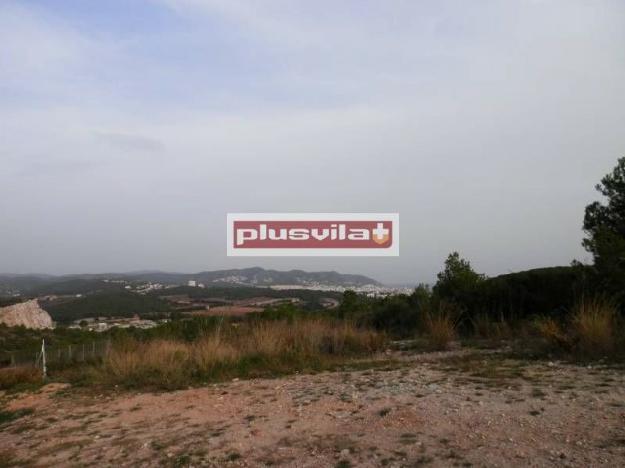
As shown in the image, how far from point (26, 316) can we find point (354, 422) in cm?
3773

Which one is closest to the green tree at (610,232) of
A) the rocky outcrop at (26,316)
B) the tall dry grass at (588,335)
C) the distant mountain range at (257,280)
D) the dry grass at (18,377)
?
the tall dry grass at (588,335)

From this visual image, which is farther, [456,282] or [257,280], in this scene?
[257,280]

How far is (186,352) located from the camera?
7242mm

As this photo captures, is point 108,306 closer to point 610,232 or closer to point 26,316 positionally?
point 26,316

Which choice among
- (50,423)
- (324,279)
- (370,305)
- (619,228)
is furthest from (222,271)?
(50,423)

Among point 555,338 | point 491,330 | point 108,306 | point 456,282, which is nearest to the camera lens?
point 555,338

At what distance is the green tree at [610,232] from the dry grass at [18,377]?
911cm

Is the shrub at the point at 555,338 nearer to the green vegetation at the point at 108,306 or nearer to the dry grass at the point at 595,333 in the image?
the dry grass at the point at 595,333

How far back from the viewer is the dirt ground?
312 centimetres

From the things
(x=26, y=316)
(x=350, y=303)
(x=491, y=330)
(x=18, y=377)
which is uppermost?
(x=350, y=303)

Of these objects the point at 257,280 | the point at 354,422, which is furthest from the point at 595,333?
the point at 257,280

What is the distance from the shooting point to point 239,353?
7.38m

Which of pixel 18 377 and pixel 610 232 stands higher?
pixel 610 232

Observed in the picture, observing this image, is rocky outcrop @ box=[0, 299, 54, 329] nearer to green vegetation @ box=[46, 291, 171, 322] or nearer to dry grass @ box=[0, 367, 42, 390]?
green vegetation @ box=[46, 291, 171, 322]
